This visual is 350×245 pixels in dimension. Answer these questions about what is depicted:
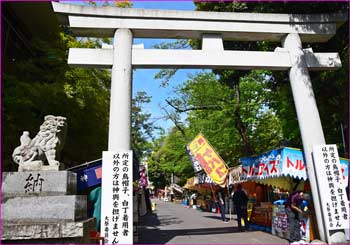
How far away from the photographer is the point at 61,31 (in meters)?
13.0

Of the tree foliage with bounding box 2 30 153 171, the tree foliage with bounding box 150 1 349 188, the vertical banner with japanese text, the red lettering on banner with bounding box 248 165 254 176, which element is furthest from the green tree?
the vertical banner with japanese text

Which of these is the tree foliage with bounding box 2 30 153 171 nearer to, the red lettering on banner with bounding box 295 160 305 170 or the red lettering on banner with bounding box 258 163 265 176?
the red lettering on banner with bounding box 258 163 265 176

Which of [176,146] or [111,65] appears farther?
[176,146]

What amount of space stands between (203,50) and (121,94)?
2.70 meters

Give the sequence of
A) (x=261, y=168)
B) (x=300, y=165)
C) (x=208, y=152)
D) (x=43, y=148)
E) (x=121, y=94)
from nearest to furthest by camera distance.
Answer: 1. (x=43, y=148)
2. (x=121, y=94)
3. (x=300, y=165)
4. (x=261, y=168)
5. (x=208, y=152)

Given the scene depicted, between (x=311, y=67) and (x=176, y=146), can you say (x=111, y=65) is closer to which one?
(x=311, y=67)

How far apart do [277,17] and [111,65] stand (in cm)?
507

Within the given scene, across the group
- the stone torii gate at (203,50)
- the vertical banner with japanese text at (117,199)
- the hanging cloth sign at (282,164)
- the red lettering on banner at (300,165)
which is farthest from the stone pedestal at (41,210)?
the red lettering on banner at (300,165)

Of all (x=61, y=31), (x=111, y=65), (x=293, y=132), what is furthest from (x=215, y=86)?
(x=111, y=65)

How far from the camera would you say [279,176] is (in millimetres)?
8594

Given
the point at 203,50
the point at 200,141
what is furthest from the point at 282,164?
the point at 200,141

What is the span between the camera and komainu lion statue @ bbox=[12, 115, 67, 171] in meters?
6.10

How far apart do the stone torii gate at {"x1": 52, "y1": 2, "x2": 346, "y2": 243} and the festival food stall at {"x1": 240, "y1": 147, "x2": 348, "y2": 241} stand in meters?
0.37

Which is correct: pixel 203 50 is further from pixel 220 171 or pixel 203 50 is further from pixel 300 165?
pixel 220 171
